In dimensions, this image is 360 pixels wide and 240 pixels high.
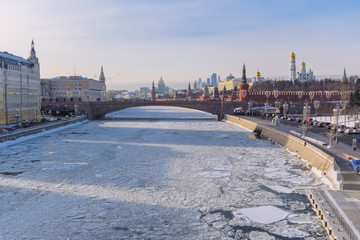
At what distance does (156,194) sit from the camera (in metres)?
15.5

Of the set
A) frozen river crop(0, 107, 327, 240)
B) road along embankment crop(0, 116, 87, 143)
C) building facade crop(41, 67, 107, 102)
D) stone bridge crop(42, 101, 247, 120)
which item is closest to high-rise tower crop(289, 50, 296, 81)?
stone bridge crop(42, 101, 247, 120)

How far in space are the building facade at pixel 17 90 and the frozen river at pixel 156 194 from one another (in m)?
19.4

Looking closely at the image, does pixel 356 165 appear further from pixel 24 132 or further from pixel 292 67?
pixel 292 67

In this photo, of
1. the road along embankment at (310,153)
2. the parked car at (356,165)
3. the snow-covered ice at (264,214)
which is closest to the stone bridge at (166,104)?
the road along embankment at (310,153)

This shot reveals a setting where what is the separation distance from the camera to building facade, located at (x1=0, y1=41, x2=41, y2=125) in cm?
4378

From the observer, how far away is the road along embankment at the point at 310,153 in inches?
645

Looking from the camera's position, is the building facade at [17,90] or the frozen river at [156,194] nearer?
the frozen river at [156,194]

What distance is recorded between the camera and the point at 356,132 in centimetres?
3173

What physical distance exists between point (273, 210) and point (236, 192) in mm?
2598

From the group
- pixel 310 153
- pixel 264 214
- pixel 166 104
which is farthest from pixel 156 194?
pixel 166 104

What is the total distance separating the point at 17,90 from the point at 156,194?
39951 millimetres

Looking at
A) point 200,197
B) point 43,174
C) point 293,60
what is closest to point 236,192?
point 200,197

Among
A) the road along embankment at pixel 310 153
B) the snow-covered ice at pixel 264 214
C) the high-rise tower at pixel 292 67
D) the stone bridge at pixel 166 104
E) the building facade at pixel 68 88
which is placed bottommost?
the snow-covered ice at pixel 264 214

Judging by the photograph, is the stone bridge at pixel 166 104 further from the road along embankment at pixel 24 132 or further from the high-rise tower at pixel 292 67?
the high-rise tower at pixel 292 67
